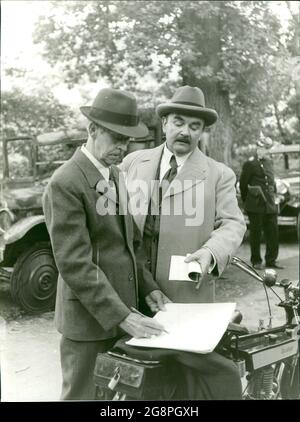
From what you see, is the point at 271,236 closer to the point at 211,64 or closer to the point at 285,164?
the point at 285,164

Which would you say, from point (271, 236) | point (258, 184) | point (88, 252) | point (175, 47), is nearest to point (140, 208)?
point (88, 252)

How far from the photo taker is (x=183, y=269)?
155 centimetres

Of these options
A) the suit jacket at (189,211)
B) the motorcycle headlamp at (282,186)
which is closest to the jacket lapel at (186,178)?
the suit jacket at (189,211)

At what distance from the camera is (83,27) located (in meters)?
2.31

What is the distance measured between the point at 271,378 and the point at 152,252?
23.7 inches

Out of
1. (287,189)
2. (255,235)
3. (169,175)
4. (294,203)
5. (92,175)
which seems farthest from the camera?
(287,189)

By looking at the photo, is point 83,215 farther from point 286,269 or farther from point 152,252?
point 286,269

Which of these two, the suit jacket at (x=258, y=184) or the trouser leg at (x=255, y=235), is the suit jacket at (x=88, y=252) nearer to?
the trouser leg at (x=255, y=235)

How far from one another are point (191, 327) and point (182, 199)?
1.75 ft

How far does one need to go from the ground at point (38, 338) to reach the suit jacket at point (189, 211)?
1.94 feet

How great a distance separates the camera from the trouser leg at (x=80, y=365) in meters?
1.48

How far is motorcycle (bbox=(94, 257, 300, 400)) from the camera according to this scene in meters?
1.25

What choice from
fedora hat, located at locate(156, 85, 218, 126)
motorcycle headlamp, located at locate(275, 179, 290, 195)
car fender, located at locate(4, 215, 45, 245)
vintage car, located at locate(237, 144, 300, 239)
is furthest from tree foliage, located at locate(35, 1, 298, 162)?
motorcycle headlamp, located at locate(275, 179, 290, 195)

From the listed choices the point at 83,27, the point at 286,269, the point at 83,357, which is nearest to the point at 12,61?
the point at 83,27
